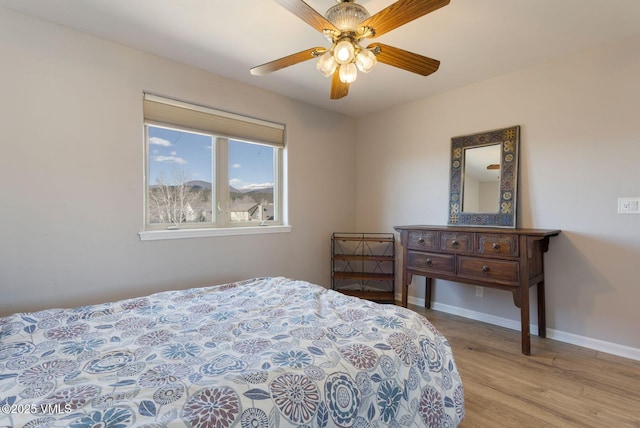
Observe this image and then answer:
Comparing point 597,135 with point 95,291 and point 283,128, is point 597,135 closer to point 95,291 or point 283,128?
point 283,128

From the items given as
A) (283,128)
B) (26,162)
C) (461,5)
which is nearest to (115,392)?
(26,162)

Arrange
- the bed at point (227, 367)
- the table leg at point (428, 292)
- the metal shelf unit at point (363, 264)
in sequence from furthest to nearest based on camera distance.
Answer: the metal shelf unit at point (363, 264) → the table leg at point (428, 292) → the bed at point (227, 367)

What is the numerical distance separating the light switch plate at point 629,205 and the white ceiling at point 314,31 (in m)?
1.14

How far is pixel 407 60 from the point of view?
1.74m

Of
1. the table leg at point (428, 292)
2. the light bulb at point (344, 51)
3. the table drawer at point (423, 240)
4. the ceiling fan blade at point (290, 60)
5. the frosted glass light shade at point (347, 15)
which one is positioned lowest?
the table leg at point (428, 292)

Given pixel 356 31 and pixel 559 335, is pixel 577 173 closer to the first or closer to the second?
pixel 559 335

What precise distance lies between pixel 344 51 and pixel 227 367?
1.48 metres

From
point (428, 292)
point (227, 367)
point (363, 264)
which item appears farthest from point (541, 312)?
point (227, 367)

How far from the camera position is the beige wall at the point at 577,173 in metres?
2.24

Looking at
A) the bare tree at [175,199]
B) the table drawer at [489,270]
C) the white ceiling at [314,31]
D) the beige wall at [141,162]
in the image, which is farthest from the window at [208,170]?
the table drawer at [489,270]

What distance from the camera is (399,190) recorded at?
3.61 meters

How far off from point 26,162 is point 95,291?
0.91 m

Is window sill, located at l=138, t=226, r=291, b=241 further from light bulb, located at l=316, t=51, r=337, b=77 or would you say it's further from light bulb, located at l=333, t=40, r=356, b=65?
light bulb, located at l=333, t=40, r=356, b=65

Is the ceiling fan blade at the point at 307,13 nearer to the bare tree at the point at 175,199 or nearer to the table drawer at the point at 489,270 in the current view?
the bare tree at the point at 175,199
